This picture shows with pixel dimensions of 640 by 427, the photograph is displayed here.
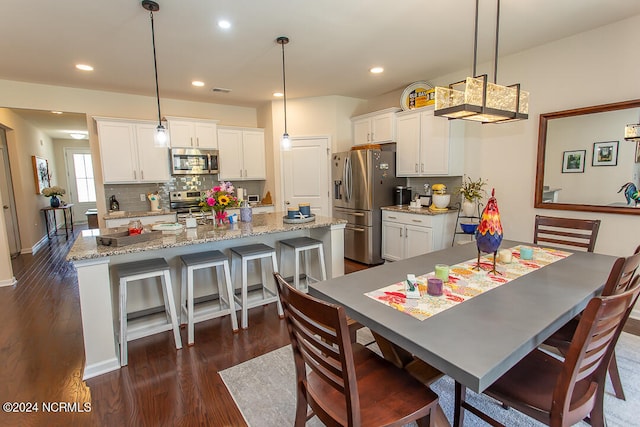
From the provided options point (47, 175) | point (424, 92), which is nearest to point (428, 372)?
point (424, 92)

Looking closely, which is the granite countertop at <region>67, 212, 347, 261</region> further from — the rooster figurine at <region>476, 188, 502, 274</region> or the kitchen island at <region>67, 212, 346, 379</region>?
the rooster figurine at <region>476, 188, 502, 274</region>

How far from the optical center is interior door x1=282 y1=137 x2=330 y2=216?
5121 mm

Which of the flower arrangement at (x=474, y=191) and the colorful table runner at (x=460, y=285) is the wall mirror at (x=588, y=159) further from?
the colorful table runner at (x=460, y=285)

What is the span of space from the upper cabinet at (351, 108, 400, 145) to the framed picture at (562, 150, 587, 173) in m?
2.07

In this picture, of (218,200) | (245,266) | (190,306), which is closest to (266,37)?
(218,200)

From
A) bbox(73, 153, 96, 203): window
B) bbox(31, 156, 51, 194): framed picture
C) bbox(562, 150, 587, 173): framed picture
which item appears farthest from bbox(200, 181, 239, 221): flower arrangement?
bbox(73, 153, 96, 203): window

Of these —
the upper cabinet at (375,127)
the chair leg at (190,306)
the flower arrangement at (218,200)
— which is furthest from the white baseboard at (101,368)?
the upper cabinet at (375,127)

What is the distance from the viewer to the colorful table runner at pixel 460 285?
1.38 meters

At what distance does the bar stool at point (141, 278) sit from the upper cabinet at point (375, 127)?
348 centimetres

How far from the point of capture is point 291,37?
2898 millimetres

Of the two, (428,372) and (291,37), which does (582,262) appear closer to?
(428,372)

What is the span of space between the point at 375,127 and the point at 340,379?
4225mm

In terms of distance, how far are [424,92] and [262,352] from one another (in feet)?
12.7

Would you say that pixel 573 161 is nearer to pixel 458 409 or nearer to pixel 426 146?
pixel 426 146
